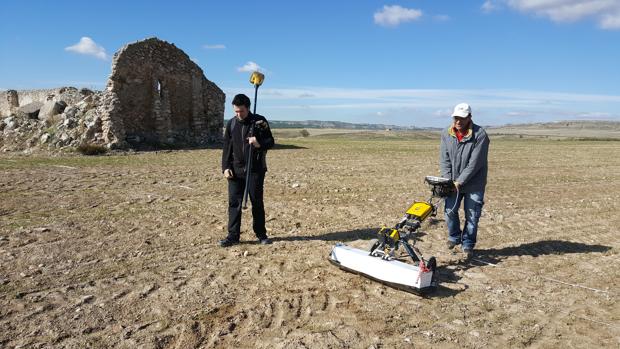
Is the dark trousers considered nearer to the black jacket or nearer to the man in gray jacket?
the black jacket

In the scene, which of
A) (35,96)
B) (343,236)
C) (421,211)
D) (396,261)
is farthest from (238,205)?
(35,96)

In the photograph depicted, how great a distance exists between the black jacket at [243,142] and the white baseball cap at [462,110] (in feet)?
8.58

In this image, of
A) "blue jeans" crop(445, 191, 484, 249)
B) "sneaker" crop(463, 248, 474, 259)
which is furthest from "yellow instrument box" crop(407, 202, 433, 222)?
"sneaker" crop(463, 248, 474, 259)

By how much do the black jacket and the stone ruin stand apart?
15.6 meters

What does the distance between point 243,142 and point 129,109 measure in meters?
17.3

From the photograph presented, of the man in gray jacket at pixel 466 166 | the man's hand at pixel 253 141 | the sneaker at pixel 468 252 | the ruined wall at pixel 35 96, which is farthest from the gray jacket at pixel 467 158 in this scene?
the ruined wall at pixel 35 96

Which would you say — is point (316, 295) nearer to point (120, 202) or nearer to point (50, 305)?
point (50, 305)

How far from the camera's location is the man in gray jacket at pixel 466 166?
621cm

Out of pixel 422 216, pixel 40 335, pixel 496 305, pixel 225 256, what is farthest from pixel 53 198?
pixel 496 305

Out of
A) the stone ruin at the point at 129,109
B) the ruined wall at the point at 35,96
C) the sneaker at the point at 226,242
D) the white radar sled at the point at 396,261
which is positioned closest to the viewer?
the white radar sled at the point at 396,261

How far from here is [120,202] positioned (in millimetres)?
9352

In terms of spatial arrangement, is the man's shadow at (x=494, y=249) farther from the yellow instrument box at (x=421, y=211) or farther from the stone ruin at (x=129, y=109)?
the stone ruin at (x=129, y=109)

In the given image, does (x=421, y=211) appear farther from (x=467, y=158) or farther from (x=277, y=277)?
(x=277, y=277)

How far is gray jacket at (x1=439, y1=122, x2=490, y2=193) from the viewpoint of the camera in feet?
20.4
